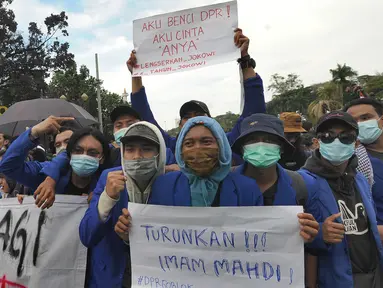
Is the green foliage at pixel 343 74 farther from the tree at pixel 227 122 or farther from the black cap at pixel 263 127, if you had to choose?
the black cap at pixel 263 127

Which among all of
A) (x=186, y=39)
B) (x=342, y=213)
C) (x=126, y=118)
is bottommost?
(x=342, y=213)

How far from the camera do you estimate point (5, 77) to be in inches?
1049

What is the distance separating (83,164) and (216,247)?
1.17 m

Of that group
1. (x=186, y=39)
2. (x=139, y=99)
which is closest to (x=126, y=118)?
(x=139, y=99)

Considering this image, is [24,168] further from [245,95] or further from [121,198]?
[245,95]

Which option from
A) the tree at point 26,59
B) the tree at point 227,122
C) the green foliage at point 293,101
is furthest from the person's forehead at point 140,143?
the green foliage at point 293,101

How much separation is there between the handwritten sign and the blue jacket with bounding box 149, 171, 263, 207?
5 centimetres

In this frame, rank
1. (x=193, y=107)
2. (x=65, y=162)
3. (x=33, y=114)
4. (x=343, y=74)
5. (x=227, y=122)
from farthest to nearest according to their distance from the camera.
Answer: (x=227, y=122)
(x=343, y=74)
(x=33, y=114)
(x=193, y=107)
(x=65, y=162)

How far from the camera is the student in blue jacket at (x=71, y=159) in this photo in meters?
2.64

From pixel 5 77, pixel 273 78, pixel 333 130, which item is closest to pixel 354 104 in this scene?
pixel 333 130

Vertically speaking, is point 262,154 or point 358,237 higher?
point 262,154

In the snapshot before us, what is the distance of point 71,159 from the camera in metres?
2.66

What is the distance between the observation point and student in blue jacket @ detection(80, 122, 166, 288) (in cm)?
211

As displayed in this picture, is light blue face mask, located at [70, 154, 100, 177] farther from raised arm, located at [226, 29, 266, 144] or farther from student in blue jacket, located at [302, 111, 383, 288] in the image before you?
student in blue jacket, located at [302, 111, 383, 288]
